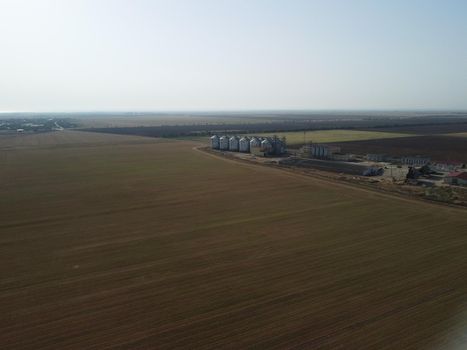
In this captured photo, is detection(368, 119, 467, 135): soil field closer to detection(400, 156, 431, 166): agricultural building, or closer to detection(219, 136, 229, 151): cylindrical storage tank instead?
detection(400, 156, 431, 166): agricultural building

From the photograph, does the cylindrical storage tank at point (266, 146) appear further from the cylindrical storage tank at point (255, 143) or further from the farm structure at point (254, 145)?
the cylindrical storage tank at point (255, 143)

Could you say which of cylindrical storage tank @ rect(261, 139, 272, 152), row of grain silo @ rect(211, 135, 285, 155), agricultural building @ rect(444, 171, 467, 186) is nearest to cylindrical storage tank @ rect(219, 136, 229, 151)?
row of grain silo @ rect(211, 135, 285, 155)

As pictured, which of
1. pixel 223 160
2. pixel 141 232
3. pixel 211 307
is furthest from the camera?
pixel 223 160

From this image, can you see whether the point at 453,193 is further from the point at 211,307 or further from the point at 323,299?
the point at 211,307

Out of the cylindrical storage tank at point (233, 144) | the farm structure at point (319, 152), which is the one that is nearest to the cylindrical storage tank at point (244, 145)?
the cylindrical storage tank at point (233, 144)

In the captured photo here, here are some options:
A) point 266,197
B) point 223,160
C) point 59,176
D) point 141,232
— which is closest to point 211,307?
point 141,232
